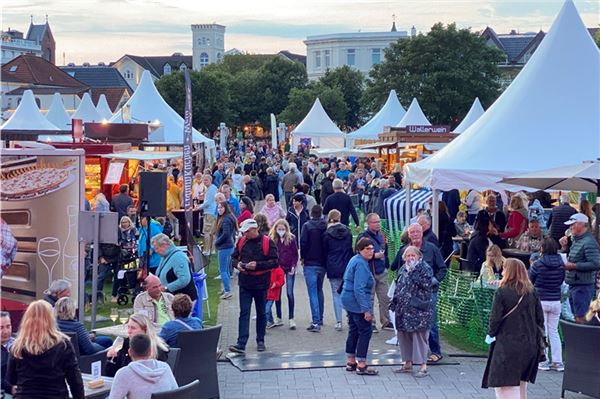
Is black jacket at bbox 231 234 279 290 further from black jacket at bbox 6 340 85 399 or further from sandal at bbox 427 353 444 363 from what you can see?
black jacket at bbox 6 340 85 399

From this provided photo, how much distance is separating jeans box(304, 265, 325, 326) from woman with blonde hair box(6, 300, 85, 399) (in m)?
6.21

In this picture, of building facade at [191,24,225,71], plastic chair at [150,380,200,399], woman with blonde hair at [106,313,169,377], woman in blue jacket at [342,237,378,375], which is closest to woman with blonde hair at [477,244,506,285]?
woman in blue jacket at [342,237,378,375]

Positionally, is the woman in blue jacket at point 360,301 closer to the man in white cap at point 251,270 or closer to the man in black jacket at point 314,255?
the man in white cap at point 251,270

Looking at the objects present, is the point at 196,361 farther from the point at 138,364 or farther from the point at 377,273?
the point at 377,273

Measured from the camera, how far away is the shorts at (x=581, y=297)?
445 inches

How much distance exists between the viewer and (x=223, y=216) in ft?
49.9

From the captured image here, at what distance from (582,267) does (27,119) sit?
27.5m

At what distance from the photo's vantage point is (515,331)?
8.70 meters

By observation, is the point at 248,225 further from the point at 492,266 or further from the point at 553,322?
the point at 553,322

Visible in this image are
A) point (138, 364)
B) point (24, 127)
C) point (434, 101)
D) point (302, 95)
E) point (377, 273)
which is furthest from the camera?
point (302, 95)

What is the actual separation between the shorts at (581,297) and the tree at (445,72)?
177 ft

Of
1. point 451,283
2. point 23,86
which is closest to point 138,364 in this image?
point 451,283

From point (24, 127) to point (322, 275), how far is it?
938 inches

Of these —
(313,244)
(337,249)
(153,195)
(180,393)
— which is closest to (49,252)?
(153,195)
